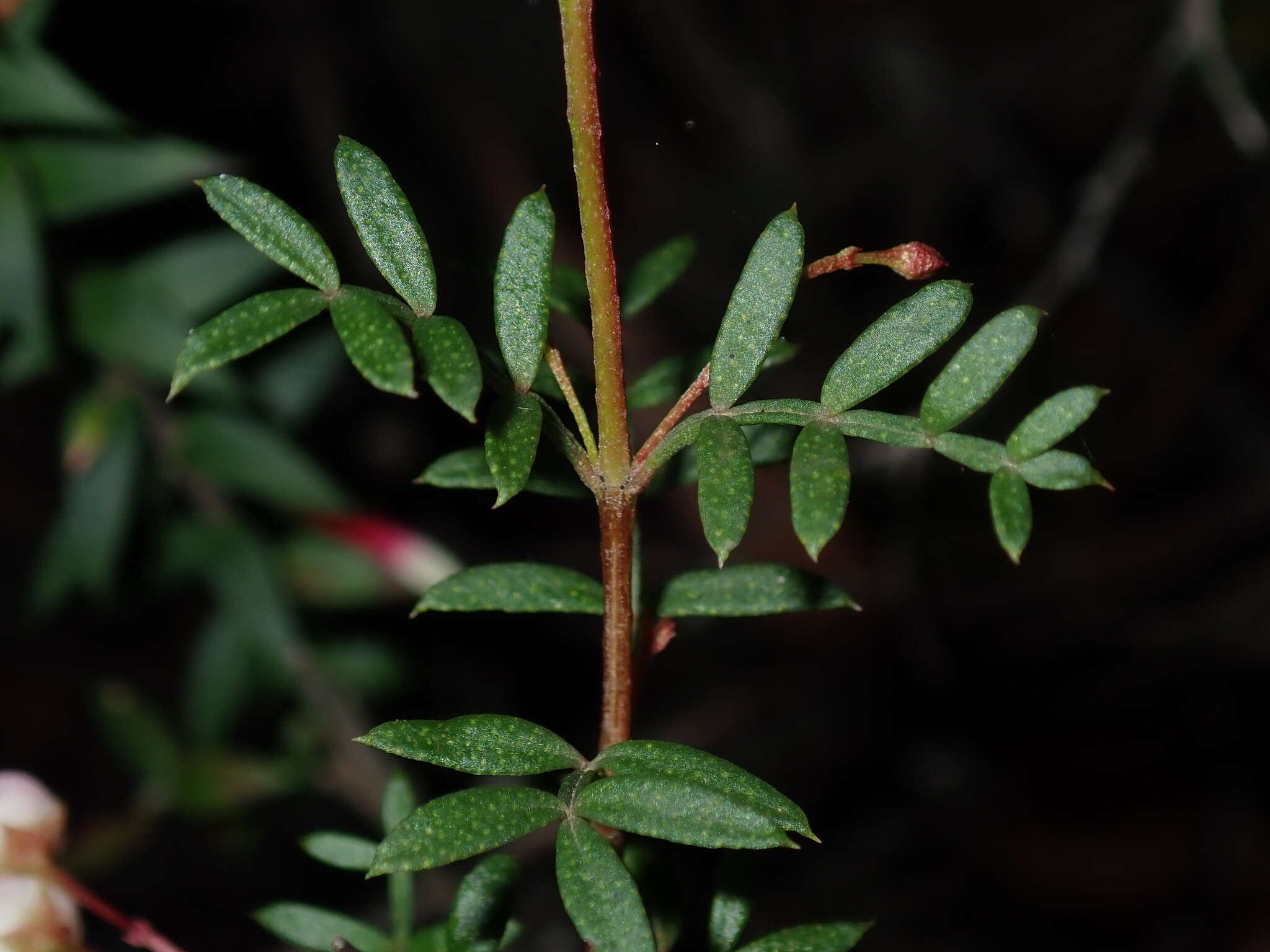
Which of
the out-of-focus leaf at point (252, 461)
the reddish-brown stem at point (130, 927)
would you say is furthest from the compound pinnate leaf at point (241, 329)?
the out-of-focus leaf at point (252, 461)

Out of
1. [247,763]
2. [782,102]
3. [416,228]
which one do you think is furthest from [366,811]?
[782,102]

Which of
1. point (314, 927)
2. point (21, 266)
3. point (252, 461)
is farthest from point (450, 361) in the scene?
point (252, 461)

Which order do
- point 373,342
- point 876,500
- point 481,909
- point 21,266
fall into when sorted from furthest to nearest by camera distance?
point 876,500 < point 21,266 < point 481,909 < point 373,342

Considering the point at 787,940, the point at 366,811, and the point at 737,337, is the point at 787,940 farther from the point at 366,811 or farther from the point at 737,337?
the point at 366,811

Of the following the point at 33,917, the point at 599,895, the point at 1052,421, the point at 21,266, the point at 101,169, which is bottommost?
the point at 33,917

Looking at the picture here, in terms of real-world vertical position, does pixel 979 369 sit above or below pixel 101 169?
below

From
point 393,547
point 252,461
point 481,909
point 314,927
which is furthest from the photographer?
point 393,547

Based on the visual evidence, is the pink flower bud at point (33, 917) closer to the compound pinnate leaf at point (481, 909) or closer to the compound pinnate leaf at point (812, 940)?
the compound pinnate leaf at point (481, 909)

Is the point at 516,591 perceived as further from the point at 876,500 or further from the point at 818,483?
the point at 876,500
